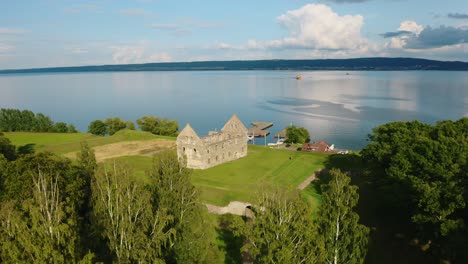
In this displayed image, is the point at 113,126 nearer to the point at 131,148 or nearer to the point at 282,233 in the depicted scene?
the point at 131,148

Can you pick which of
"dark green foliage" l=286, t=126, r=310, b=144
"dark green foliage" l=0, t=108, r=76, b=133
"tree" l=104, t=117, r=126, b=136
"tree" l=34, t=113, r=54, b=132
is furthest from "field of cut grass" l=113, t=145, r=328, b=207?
"tree" l=34, t=113, r=54, b=132

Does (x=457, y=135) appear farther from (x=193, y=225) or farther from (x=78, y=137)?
(x=78, y=137)

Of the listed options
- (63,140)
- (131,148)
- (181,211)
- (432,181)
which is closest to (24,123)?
(63,140)

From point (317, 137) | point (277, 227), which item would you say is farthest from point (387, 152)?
point (317, 137)

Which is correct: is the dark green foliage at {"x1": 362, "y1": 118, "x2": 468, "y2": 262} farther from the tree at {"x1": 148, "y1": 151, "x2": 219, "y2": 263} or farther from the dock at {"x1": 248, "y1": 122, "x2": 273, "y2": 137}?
the dock at {"x1": 248, "y1": 122, "x2": 273, "y2": 137}

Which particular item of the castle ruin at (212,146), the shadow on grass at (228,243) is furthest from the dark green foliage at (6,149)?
the shadow on grass at (228,243)

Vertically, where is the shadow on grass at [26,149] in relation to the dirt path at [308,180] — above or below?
above

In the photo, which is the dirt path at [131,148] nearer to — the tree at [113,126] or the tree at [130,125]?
the tree at [130,125]

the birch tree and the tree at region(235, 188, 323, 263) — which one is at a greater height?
the birch tree
